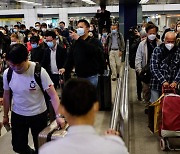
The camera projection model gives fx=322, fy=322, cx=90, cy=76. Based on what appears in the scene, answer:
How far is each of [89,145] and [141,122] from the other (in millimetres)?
4364

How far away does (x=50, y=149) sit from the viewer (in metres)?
1.27

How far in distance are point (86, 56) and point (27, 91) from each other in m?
1.84

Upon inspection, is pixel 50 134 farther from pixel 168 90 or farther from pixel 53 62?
pixel 53 62

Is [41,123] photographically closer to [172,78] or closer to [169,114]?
[169,114]

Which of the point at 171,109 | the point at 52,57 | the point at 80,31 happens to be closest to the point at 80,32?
the point at 80,31

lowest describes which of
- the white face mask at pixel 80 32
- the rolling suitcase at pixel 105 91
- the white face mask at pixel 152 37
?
the rolling suitcase at pixel 105 91

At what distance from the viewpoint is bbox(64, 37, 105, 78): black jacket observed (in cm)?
462

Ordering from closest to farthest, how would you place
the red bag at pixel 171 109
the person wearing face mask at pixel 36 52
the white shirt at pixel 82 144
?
the white shirt at pixel 82 144
the red bag at pixel 171 109
the person wearing face mask at pixel 36 52

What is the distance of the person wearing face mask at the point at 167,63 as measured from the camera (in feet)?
14.9

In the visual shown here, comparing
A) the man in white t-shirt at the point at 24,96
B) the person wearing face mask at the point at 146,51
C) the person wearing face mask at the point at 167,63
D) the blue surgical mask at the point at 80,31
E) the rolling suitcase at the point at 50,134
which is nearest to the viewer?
the rolling suitcase at the point at 50,134

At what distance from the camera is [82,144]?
1.23 meters

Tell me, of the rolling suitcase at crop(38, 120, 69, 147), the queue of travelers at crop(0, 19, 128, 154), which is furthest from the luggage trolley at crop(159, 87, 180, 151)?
the rolling suitcase at crop(38, 120, 69, 147)

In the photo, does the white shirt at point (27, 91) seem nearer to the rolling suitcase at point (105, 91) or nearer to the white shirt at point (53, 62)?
the white shirt at point (53, 62)

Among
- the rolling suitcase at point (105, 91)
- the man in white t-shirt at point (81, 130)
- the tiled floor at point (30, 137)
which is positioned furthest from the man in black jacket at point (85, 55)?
the man in white t-shirt at point (81, 130)
